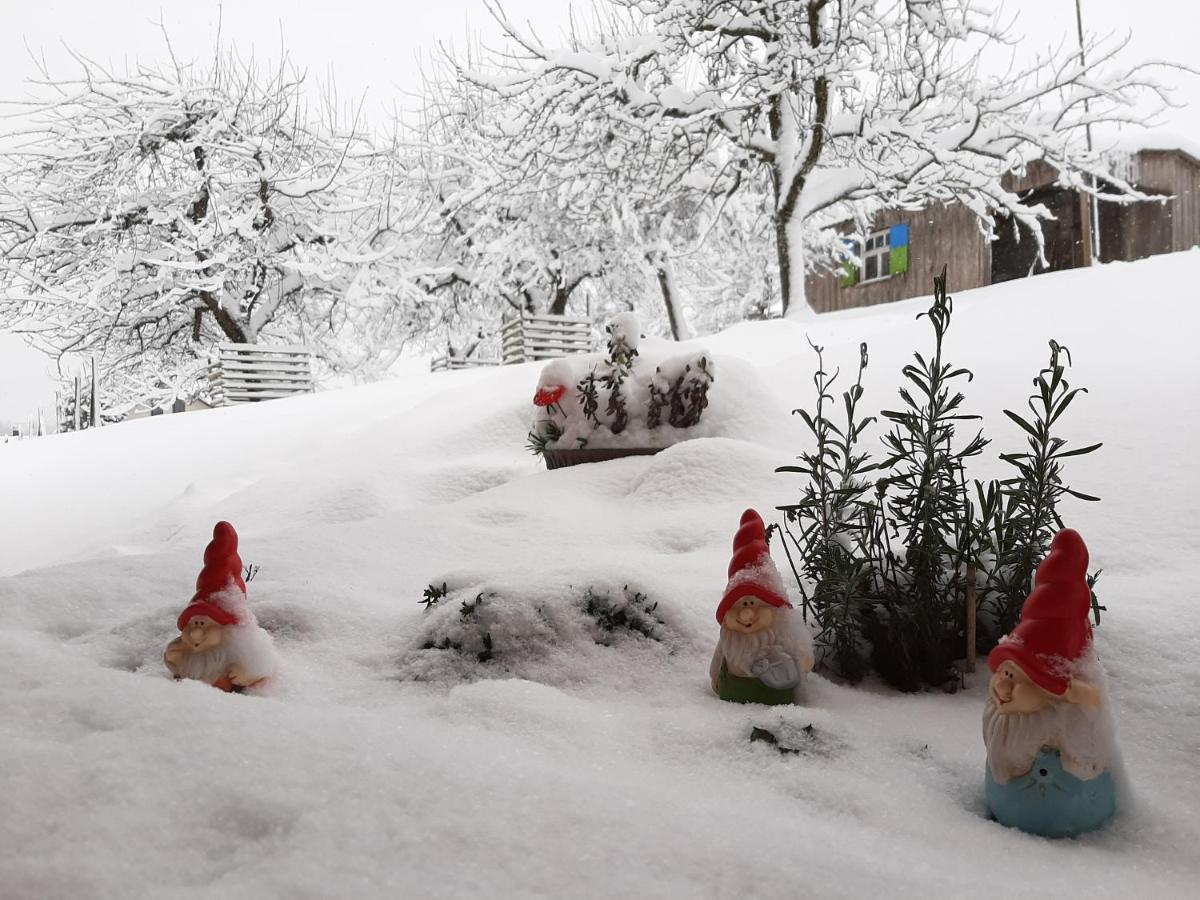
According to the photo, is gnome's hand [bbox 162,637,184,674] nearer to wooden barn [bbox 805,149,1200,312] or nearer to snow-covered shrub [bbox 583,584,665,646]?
snow-covered shrub [bbox 583,584,665,646]

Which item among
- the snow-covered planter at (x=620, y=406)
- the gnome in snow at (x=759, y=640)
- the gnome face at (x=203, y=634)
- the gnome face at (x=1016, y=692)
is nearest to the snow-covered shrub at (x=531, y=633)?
the gnome in snow at (x=759, y=640)

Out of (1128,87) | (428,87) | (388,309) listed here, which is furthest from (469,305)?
(1128,87)

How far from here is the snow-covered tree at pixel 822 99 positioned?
9539mm

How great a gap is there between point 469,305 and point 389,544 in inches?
578

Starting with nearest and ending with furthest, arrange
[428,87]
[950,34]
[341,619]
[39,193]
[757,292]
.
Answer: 1. [341,619]
2. [950,34]
3. [39,193]
4. [428,87]
5. [757,292]

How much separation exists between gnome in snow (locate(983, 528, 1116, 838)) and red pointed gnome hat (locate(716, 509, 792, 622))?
1.44 ft

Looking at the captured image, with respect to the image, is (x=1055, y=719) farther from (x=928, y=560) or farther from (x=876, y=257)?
(x=876, y=257)

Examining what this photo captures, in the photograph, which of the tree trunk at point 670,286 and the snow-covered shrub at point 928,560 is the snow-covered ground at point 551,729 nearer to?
the snow-covered shrub at point 928,560

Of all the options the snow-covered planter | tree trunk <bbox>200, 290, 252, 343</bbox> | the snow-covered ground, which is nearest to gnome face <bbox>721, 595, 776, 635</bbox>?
the snow-covered ground

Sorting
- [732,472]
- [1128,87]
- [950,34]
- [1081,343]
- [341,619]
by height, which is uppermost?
[950,34]

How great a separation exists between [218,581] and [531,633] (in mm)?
656

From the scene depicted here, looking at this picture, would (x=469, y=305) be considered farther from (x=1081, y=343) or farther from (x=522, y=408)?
(x=1081, y=343)

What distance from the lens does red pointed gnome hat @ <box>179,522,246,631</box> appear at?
149 cm

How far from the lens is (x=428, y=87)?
15000 millimetres
